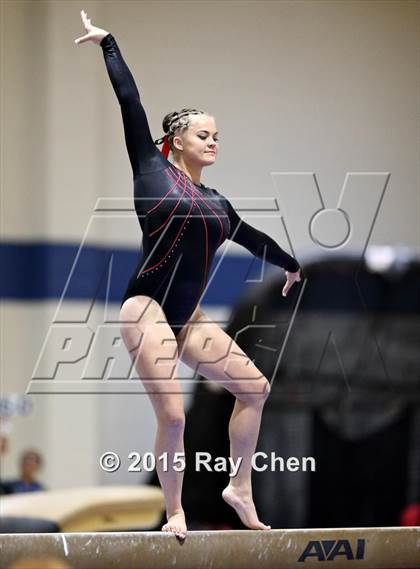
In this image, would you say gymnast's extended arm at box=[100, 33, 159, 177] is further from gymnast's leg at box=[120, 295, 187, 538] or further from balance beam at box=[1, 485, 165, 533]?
balance beam at box=[1, 485, 165, 533]

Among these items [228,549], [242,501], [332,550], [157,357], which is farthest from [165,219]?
[332,550]

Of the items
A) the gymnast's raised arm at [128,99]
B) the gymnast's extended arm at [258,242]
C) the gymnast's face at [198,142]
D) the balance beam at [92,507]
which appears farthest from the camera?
the balance beam at [92,507]

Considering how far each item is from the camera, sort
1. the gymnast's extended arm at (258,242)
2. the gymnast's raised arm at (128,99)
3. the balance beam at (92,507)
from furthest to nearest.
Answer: the balance beam at (92,507)
the gymnast's extended arm at (258,242)
the gymnast's raised arm at (128,99)

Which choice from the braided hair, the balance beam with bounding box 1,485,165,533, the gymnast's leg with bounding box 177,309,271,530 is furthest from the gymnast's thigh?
the balance beam with bounding box 1,485,165,533

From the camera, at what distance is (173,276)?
3502 mm

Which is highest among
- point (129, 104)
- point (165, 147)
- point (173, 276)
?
point (129, 104)

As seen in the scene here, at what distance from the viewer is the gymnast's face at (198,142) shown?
3.55 meters

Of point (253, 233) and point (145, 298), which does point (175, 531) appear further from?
point (253, 233)

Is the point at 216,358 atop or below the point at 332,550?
atop

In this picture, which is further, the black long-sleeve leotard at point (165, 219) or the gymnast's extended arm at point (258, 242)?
the gymnast's extended arm at point (258, 242)

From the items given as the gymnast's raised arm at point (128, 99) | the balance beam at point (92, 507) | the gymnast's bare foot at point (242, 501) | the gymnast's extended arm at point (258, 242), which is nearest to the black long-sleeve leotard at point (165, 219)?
the gymnast's raised arm at point (128, 99)

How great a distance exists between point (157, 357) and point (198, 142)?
0.68 metres

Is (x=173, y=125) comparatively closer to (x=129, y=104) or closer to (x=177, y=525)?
(x=129, y=104)

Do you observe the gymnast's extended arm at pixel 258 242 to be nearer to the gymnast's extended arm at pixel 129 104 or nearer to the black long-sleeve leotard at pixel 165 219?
the black long-sleeve leotard at pixel 165 219
